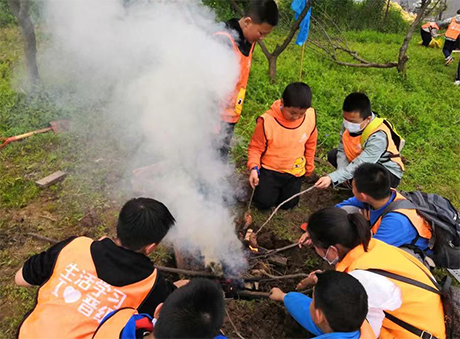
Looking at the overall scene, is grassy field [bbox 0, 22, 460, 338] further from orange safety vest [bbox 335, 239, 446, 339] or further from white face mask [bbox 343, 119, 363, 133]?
orange safety vest [bbox 335, 239, 446, 339]

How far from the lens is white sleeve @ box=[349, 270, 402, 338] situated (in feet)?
7.06

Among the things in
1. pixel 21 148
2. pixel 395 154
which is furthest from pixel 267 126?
pixel 21 148

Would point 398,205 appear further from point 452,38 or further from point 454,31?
point 454,31

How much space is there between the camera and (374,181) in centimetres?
291

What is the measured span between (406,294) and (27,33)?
603 cm

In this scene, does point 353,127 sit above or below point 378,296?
above

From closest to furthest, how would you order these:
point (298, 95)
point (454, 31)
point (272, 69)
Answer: point (298, 95)
point (272, 69)
point (454, 31)

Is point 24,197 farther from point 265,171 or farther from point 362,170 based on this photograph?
point 362,170

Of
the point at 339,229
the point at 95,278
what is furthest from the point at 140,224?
the point at 339,229

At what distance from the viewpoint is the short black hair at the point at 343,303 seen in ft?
6.16

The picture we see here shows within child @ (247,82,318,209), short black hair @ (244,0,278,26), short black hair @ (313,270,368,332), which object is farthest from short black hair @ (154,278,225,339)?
short black hair @ (244,0,278,26)

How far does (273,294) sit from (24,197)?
3086 millimetres

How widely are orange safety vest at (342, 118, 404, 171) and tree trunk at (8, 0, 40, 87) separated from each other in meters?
4.98

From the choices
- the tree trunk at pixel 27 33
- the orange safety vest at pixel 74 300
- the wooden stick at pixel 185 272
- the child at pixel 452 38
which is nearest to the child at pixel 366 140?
the wooden stick at pixel 185 272
